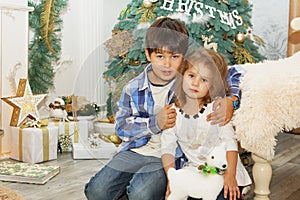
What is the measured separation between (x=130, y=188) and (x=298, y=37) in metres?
1.72

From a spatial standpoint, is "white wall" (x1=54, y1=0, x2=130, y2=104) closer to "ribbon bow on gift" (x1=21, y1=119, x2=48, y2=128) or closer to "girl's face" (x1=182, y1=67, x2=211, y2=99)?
"ribbon bow on gift" (x1=21, y1=119, x2=48, y2=128)

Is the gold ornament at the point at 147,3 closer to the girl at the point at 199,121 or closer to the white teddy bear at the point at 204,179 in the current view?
the girl at the point at 199,121

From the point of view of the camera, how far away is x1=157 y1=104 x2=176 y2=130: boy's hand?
1.26m

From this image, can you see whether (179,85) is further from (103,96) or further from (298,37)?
(298,37)

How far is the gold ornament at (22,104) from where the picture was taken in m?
2.42

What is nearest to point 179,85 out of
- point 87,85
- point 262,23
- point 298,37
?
point 87,85

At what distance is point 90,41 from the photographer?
3.11 m

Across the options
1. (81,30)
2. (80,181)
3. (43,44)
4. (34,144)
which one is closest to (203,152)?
(80,181)

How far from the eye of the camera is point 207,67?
1.22 m

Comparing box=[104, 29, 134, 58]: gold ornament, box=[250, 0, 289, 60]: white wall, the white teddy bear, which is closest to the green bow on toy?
the white teddy bear

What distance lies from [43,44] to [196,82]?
5.99 feet

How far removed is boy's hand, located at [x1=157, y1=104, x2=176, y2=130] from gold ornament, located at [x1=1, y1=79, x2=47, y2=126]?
4.40ft

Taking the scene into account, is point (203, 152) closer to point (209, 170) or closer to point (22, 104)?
point (209, 170)

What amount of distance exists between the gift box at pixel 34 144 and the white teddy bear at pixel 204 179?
48.1 inches
